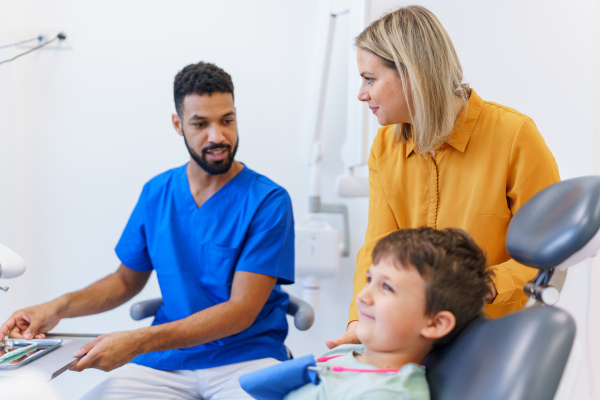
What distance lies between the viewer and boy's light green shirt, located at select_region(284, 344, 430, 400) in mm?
908

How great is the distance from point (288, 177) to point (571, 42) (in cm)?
111

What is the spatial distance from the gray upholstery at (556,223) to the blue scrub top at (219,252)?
813 millimetres

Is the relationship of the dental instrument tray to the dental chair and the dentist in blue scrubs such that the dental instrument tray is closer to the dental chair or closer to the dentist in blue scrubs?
the dentist in blue scrubs

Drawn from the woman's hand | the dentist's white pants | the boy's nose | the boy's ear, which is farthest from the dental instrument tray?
the woman's hand

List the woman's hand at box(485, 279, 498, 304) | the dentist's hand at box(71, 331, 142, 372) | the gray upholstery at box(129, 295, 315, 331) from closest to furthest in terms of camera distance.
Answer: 1. the woman's hand at box(485, 279, 498, 304)
2. the dentist's hand at box(71, 331, 142, 372)
3. the gray upholstery at box(129, 295, 315, 331)

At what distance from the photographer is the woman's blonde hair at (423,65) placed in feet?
4.01

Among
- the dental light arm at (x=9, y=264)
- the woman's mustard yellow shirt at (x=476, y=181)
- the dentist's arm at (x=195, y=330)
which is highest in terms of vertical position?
the woman's mustard yellow shirt at (x=476, y=181)

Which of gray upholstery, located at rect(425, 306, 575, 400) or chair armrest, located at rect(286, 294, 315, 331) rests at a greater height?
gray upholstery, located at rect(425, 306, 575, 400)

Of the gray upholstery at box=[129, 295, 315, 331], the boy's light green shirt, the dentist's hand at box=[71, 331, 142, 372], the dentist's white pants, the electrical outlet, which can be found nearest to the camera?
the boy's light green shirt

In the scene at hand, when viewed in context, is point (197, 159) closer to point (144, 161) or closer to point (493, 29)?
point (144, 161)

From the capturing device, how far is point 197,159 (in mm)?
1706

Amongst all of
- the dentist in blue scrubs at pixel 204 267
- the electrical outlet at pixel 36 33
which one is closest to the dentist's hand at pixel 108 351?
the dentist in blue scrubs at pixel 204 267

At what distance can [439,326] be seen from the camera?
0.95 m

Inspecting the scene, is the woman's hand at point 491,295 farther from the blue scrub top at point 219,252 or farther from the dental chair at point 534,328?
the blue scrub top at point 219,252
